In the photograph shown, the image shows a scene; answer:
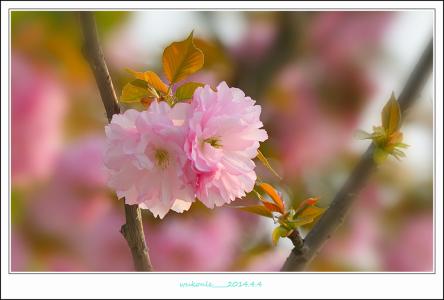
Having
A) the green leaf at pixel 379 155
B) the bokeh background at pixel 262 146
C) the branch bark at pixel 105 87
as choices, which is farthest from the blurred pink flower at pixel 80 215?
the green leaf at pixel 379 155

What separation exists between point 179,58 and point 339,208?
236 millimetres

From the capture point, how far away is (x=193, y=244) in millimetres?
753

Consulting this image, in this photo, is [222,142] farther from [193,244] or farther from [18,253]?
[18,253]

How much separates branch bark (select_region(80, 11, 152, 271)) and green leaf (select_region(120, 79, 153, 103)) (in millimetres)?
18

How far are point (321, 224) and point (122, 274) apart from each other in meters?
0.25

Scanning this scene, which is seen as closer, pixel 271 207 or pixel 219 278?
pixel 271 207

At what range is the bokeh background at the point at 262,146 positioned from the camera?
0.74m

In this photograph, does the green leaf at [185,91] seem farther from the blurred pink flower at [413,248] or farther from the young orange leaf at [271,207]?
the blurred pink flower at [413,248]

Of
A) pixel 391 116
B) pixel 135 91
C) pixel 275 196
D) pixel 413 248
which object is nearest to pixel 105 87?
pixel 135 91

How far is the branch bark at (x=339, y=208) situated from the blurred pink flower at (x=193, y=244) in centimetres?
10

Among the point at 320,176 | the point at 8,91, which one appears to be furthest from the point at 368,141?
the point at 8,91

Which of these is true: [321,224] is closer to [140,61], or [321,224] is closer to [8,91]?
[140,61]

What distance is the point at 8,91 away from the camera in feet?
2.45

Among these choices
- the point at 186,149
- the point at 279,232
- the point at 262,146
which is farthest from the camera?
A: the point at 262,146
